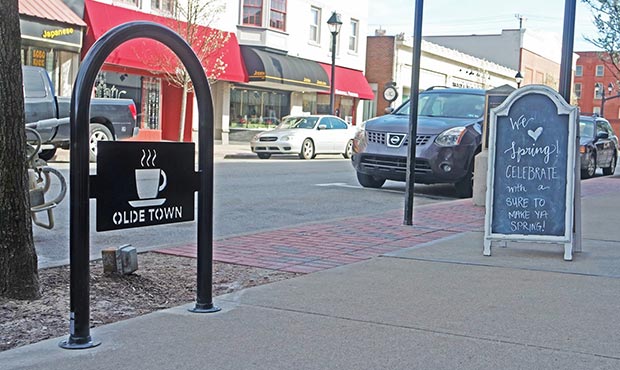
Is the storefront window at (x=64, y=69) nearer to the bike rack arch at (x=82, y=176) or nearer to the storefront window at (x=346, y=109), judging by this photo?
the storefront window at (x=346, y=109)

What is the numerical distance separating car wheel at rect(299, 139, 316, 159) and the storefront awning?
15.6 feet

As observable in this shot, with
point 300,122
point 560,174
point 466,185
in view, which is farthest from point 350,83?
point 560,174

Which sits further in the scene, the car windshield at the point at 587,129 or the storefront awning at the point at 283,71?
the storefront awning at the point at 283,71

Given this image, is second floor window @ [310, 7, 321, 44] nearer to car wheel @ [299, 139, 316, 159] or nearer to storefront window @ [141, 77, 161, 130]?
storefront window @ [141, 77, 161, 130]

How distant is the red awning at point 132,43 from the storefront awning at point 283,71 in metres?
1.34

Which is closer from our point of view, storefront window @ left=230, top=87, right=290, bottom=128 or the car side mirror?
the car side mirror

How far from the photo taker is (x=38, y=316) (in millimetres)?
4660

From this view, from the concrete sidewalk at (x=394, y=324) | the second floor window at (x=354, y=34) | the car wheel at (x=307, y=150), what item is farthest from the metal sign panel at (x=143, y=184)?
the second floor window at (x=354, y=34)

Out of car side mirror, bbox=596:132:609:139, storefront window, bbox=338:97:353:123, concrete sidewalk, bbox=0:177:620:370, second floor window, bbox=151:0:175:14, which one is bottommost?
concrete sidewalk, bbox=0:177:620:370

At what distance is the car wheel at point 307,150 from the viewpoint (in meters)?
23.8

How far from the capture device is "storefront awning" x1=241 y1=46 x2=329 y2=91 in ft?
91.9

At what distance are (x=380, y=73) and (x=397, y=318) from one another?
37.1 m

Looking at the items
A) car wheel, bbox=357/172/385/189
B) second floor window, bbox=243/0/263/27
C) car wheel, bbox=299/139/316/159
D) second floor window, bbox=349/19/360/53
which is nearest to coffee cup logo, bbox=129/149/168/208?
car wheel, bbox=357/172/385/189

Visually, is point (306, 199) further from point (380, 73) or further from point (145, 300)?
point (380, 73)
